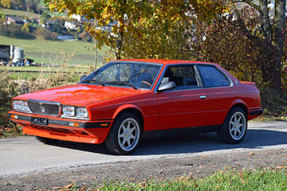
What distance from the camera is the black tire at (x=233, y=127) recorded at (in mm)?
9891

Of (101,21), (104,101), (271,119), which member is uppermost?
(101,21)

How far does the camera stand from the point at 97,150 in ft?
27.9

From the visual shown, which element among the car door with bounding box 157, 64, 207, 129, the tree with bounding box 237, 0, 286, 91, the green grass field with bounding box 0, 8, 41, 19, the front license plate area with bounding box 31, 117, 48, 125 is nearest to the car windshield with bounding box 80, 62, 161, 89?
the car door with bounding box 157, 64, 207, 129

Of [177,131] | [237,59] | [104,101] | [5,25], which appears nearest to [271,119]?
[237,59]

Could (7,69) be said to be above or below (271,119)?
above

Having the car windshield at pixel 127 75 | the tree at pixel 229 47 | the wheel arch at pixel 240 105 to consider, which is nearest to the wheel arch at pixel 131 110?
the car windshield at pixel 127 75

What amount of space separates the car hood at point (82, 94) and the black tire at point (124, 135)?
1.25ft

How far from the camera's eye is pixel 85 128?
7582 millimetres

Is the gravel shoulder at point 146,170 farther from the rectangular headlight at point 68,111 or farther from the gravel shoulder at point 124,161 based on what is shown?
the rectangular headlight at point 68,111

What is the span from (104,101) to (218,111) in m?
2.78

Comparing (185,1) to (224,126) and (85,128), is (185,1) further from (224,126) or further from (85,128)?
(85,128)

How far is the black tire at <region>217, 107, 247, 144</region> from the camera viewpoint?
9891mm

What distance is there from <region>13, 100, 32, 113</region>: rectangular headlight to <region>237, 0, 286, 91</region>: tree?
1196 cm

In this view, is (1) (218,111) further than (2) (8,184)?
Yes
